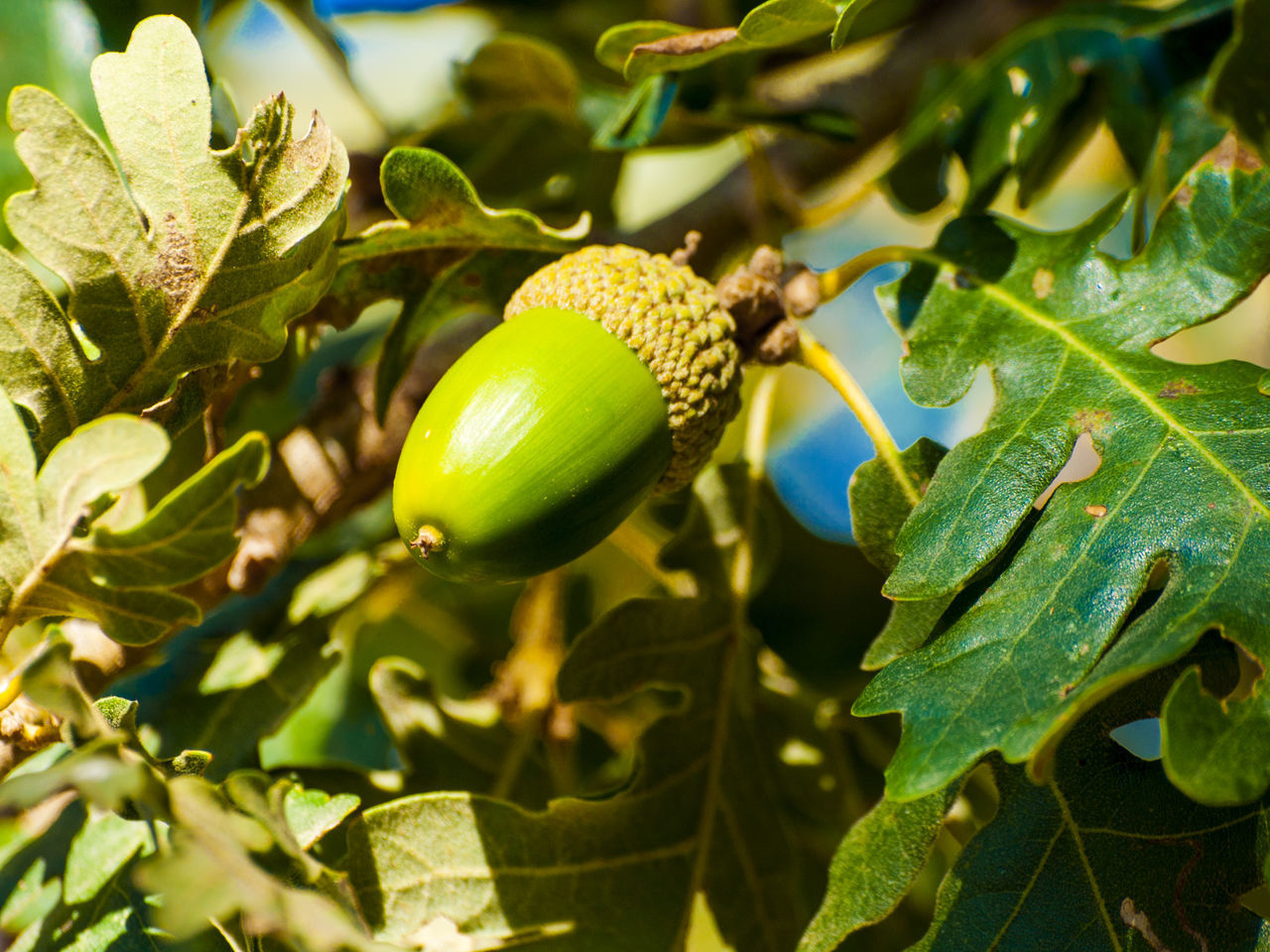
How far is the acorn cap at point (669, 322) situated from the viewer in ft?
3.09

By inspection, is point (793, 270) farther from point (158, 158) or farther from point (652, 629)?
point (158, 158)

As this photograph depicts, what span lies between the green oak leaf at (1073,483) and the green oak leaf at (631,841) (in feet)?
1.26

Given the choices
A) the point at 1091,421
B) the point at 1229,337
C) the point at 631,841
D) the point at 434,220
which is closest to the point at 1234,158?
the point at 1091,421

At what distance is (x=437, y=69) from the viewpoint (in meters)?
2.24

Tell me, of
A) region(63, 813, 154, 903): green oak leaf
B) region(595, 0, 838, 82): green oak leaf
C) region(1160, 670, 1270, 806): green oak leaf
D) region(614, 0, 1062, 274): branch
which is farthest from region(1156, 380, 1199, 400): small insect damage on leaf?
region(63, 813, 154, 903): green oak leaf

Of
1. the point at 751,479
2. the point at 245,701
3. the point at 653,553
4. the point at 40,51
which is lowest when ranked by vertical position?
the point at 653,553

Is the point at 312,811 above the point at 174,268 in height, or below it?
below

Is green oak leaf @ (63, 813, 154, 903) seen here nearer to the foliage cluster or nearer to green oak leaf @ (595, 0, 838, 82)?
the foliage cluster

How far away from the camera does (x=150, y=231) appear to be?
82cm

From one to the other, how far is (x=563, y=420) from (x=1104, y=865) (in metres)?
0.56

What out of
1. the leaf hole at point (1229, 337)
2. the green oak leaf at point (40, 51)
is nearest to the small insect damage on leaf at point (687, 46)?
the green oak leaf at point (40, 51)

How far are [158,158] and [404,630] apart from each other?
50.7 inches

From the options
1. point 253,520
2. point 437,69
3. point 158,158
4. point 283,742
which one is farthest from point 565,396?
point 437,69

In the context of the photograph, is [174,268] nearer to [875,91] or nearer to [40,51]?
[40,51]
